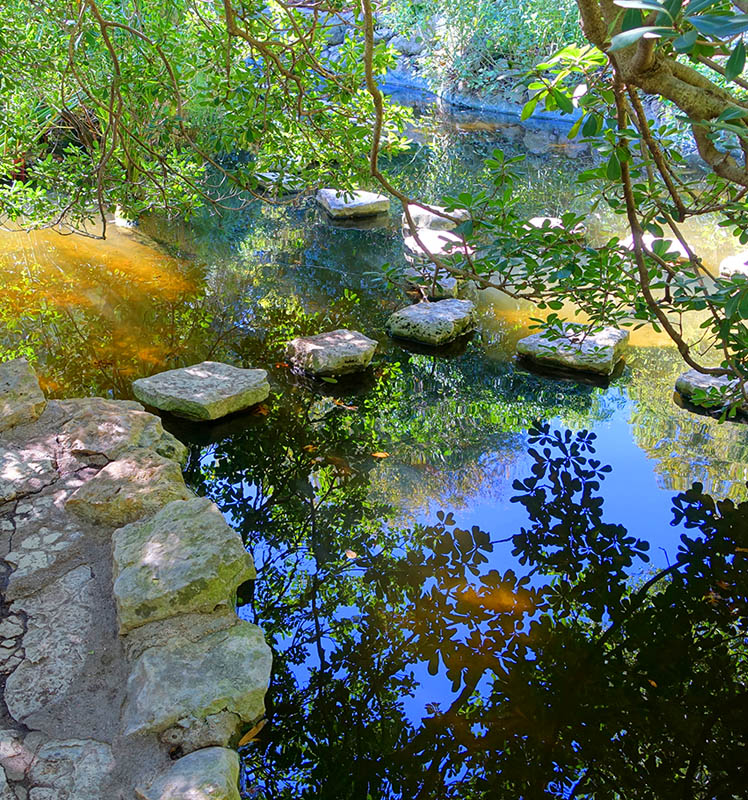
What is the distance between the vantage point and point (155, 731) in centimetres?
219

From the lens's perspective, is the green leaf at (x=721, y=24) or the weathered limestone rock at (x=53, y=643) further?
the weathered limestone rock at (x=53, y=643)

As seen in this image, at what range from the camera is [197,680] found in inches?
92.7

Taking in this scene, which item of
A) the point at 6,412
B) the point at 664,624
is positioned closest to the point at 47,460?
the point at 6,412

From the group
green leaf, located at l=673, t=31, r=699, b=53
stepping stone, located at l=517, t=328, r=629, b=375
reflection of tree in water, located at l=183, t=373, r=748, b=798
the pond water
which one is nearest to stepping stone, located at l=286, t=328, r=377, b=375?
the pond water

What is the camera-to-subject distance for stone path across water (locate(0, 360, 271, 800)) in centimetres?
208

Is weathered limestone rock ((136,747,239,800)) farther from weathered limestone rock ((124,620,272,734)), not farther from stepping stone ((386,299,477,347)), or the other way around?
stepping stone ((386,299,477,347))

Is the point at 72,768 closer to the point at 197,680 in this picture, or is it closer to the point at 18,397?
the point at 197,680

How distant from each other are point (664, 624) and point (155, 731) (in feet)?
7.14

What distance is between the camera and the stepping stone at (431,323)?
230 inches

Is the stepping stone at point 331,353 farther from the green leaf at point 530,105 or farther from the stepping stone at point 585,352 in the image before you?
the green leaf at point 530,105

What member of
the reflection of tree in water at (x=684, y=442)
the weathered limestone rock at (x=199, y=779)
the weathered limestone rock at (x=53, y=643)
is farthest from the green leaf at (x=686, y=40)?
the reflection of tree in water at (x=684, y=442)

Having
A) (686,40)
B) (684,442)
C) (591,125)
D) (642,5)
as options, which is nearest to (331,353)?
(684,442)

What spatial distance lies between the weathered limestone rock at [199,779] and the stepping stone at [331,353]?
10.9 ft

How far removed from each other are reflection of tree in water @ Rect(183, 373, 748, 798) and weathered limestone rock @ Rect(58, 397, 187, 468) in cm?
30
